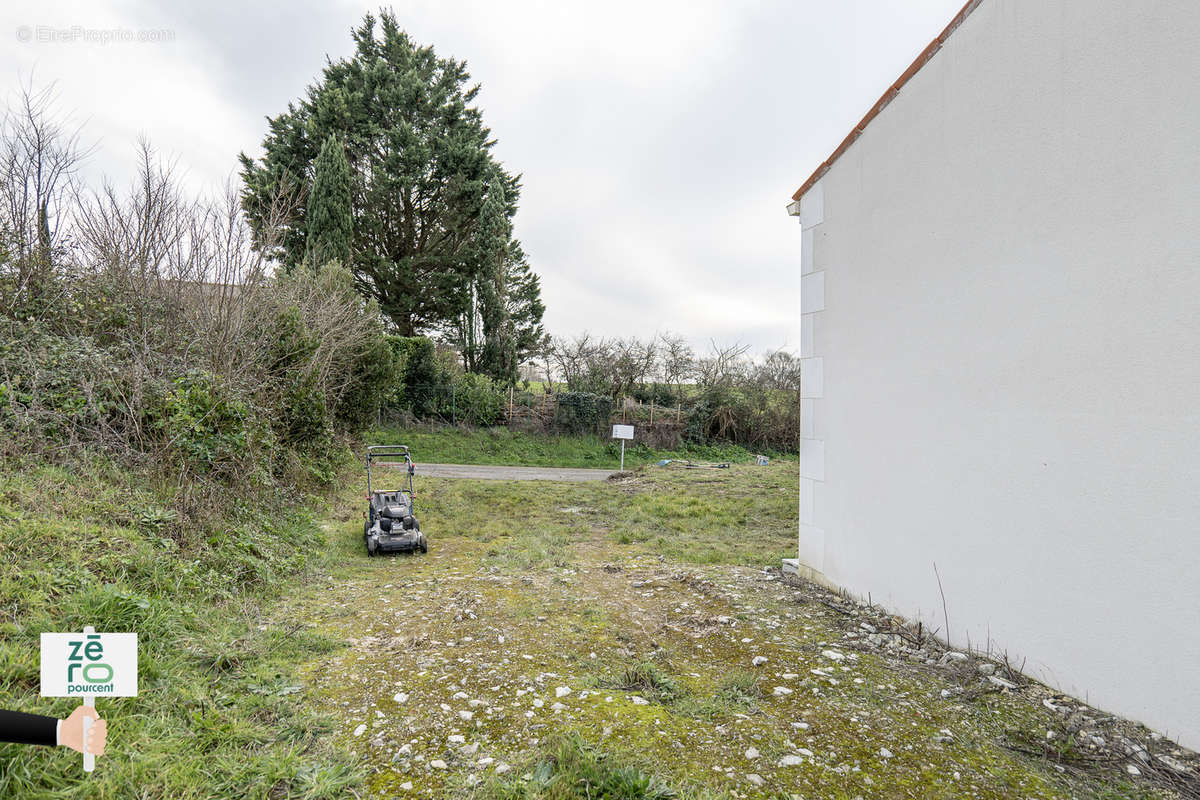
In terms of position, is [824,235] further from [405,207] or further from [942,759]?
[405,207]

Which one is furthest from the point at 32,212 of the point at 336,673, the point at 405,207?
the point at 405,207

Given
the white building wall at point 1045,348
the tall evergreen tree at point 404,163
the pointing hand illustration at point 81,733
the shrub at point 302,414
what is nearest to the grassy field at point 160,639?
the pointing hand illustration at point 81,733

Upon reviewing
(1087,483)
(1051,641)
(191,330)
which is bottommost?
(1051,641)

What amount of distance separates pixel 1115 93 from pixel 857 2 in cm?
286

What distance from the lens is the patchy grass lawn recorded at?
2.07m

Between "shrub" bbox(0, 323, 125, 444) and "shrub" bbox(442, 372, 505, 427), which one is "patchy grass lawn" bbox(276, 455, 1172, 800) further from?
"shrub" bbox(442, 372, 505, 427)

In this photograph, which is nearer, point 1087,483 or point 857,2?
point 1087,483

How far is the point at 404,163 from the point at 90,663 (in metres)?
20.5

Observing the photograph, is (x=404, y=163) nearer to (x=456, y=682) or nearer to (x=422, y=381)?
(x=422, y=381)

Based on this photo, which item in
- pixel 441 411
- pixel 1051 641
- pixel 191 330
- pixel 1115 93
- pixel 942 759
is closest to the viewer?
pixel 942 759

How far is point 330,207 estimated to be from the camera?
16391 millimetres

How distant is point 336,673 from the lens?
2953mm

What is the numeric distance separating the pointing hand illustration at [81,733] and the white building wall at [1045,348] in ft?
12.0

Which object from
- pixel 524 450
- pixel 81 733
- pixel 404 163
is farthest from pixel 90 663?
pixel 404 163
